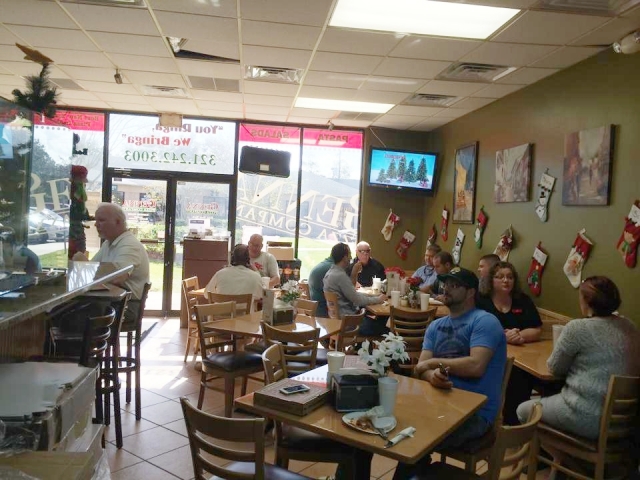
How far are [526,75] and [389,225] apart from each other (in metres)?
3.56

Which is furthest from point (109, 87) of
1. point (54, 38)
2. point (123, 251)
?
point (123, 251)

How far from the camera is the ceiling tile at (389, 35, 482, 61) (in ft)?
13.8

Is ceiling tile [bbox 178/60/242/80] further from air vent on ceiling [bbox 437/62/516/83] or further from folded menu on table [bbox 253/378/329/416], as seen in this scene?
folded menu on table [bbox 253/378/329/416]

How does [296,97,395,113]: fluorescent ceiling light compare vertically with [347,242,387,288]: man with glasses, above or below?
above

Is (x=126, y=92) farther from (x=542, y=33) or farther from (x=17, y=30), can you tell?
(x=542, y=33)

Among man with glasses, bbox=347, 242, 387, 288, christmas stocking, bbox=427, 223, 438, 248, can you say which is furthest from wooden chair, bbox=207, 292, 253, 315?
christmas stocking, bbox=427, 223, 438, 248

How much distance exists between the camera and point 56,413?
152 centimetres

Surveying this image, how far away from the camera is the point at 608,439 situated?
2764 millimetres

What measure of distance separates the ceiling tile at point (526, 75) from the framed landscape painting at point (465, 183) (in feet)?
4.15

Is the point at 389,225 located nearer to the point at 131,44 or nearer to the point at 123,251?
the point at 131,44

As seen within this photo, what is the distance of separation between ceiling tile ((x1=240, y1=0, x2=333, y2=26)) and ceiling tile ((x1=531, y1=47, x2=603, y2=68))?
208 centimetres

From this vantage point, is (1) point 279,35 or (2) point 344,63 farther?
(2) point 344,63

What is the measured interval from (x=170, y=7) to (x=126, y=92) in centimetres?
305

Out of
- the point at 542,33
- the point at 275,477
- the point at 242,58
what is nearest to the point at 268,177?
the point at 242,58
